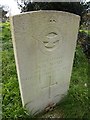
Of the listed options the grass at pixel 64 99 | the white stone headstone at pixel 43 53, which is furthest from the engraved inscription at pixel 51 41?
the grass at pixel 64 99

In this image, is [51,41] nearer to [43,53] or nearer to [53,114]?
[43,53]

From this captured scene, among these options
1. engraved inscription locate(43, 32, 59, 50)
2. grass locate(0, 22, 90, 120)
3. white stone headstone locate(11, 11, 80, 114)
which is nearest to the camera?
white stone headstone locate(11, 11, 80, 114)

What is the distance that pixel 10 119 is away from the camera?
2865 millimetres

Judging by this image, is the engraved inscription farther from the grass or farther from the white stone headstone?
the grass

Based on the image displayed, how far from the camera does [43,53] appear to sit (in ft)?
9.37

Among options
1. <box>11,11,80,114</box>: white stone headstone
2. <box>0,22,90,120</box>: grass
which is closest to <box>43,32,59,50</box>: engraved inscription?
<box>11,11,80,114</box>: white stone headstone

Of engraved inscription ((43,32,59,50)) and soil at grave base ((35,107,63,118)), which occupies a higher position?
engraved inscription ((43,32,59,50))

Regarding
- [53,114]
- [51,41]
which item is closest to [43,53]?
[51,41]

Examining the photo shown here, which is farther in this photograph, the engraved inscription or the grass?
the grass

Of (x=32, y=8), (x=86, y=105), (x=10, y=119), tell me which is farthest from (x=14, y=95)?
(x=32, y=8)

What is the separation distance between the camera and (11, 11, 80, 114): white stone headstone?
2.60 m

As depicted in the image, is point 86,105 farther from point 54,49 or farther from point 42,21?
point 42,21

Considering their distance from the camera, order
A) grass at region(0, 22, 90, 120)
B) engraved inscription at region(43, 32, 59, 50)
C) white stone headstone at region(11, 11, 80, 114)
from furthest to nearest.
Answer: grass at region(0, 22, 90, 120), engraved inscription at region(43, 32, 59, 50), white stone headstone at region(11, 11, 80, 114)

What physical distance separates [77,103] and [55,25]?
125 cm
